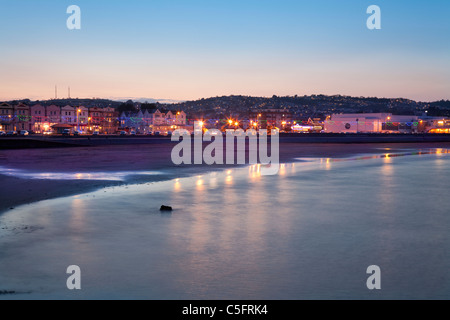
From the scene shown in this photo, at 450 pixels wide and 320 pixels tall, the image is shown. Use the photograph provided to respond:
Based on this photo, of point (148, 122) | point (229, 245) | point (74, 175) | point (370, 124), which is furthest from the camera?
point (148, 122)

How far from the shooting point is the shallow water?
768 cm

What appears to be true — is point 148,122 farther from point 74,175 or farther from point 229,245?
point 229,245

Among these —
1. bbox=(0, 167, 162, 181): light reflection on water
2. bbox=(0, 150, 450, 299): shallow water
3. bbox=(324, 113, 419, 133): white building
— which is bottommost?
bbox=(0, 150, 450, 299): shallow water

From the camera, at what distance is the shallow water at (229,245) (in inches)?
303

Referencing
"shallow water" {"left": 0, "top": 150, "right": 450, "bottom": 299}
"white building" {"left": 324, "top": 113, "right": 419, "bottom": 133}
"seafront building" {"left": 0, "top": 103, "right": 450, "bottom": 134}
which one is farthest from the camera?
"white building" {"left": 324, "top": 113, "right": 419, "bottom": 133}

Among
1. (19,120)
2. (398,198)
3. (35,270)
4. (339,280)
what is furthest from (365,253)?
(19,120)

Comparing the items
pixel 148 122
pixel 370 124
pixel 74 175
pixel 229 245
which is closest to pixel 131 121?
pixel 148 122

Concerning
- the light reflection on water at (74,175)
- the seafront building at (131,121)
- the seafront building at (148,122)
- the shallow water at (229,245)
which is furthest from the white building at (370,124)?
the shallow water at (229,245)

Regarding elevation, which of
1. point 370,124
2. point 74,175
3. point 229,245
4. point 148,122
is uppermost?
point 148,122

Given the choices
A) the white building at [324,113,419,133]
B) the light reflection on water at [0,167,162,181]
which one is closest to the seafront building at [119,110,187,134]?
the white building at [324,113,419,133]

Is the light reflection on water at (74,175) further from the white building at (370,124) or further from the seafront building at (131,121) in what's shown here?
the white building at (370,124)

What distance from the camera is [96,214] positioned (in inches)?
551

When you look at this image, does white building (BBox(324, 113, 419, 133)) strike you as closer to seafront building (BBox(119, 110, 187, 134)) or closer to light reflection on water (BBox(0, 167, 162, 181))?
seafront building (BBox(119, 110, 187, 134))

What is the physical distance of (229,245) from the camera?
34.8ft
